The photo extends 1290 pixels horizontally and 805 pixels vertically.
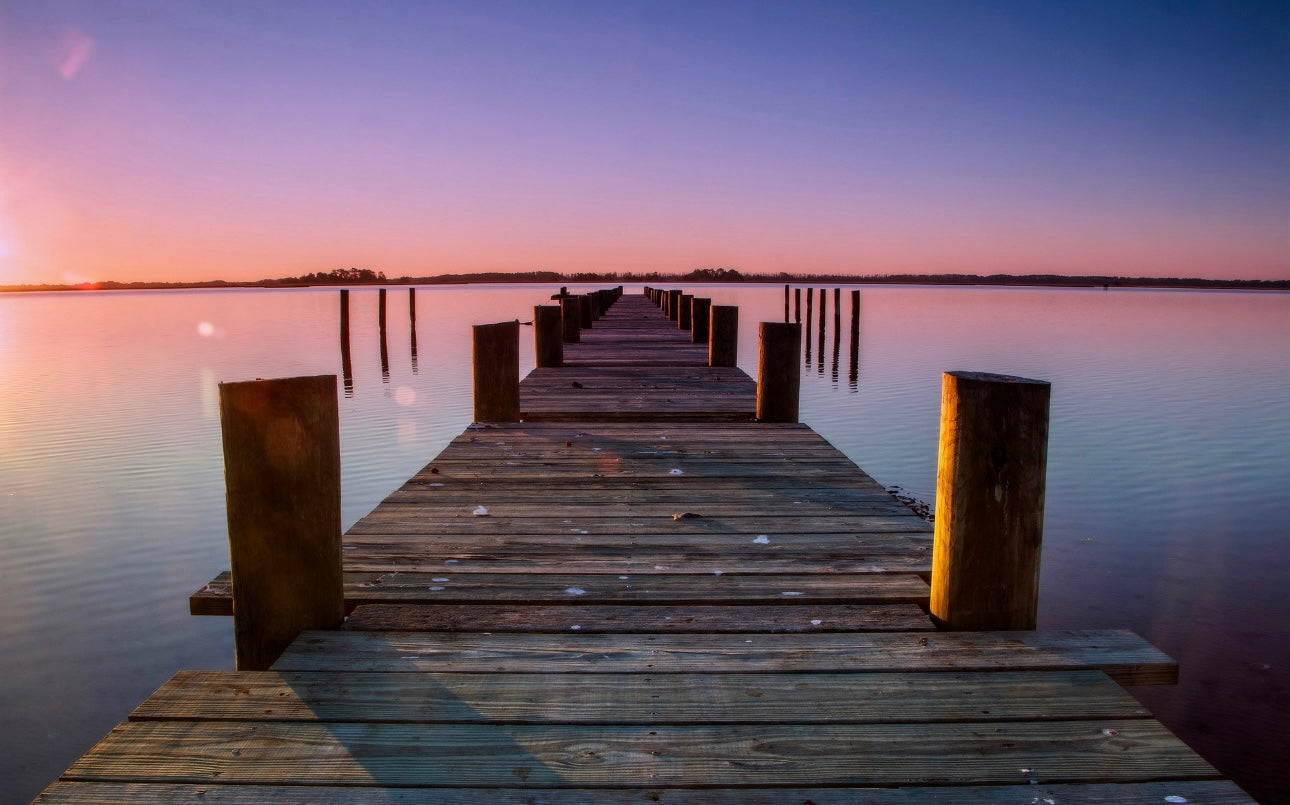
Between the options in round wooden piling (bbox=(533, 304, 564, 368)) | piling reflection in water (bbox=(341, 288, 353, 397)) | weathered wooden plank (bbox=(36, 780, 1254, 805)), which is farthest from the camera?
piling reflection in water (bbox=(341, 288, 353, 397))

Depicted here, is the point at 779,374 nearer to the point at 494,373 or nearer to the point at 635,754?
the point at 494,373

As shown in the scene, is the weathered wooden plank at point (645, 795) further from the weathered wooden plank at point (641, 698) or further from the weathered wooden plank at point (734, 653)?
the weathered wooden plank at point (734, 653)

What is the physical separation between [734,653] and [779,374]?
4.88 meters

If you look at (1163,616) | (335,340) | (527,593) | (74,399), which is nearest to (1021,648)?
(527,593)

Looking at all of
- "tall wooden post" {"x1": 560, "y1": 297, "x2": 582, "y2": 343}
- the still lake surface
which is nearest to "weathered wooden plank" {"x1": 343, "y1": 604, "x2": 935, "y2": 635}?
the still lake surface

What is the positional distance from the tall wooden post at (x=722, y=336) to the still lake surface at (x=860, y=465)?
286 cm

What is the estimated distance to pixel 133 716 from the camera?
2.29 meters

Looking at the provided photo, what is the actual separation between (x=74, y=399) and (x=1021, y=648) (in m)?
21.6

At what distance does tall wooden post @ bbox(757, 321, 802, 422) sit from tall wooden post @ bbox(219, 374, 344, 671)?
5.00m

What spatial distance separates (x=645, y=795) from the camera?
2.00 m

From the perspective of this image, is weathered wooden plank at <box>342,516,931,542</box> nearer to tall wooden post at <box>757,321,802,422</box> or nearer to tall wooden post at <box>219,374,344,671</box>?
tall wooden post at <box>219,374,344,671</box>

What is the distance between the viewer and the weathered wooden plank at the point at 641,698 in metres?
2.32

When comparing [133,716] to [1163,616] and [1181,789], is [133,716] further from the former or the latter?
[1163,616]

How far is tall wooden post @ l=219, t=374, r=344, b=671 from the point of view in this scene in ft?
8.79
